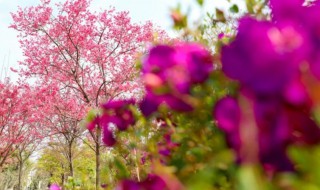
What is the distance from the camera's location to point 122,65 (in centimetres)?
1360

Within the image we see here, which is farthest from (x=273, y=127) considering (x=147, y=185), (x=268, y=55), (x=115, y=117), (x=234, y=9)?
(x=234, y=9)

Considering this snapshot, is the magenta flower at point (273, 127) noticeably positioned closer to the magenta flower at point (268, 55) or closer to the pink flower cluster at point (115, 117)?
the magenta flower at point (268, 55)

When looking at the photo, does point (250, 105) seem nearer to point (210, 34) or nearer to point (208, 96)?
point (208, 96)

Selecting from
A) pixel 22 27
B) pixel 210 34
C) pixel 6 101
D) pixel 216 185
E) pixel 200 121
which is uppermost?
pixel 22 27

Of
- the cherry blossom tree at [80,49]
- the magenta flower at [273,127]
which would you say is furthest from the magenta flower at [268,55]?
the cherry blossom tree at [80,49]

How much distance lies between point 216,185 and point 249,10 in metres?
0.49

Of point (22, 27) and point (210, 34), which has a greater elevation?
point (22, 27)

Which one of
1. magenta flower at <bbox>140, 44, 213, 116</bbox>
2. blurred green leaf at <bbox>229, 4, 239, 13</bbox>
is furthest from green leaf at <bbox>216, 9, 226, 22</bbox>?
magenta flower at <bbox>140, 44, 213, 116</bbox>

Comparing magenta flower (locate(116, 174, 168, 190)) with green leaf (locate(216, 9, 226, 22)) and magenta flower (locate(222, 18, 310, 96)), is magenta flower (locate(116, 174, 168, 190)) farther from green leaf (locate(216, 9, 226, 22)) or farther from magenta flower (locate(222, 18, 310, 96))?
green leaf (locate(216, 9, 226, 22))

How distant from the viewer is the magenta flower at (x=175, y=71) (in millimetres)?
774

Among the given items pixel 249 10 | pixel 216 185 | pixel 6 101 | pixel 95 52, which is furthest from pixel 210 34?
pixel 6 101

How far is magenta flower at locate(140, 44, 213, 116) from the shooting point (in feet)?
2.54

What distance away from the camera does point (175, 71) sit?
789 mm

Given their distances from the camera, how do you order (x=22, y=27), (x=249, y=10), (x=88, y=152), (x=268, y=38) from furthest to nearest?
(x=88, y=152)
(x=22, y=27)
(x=249, y=10)
(x=268, y=38)
